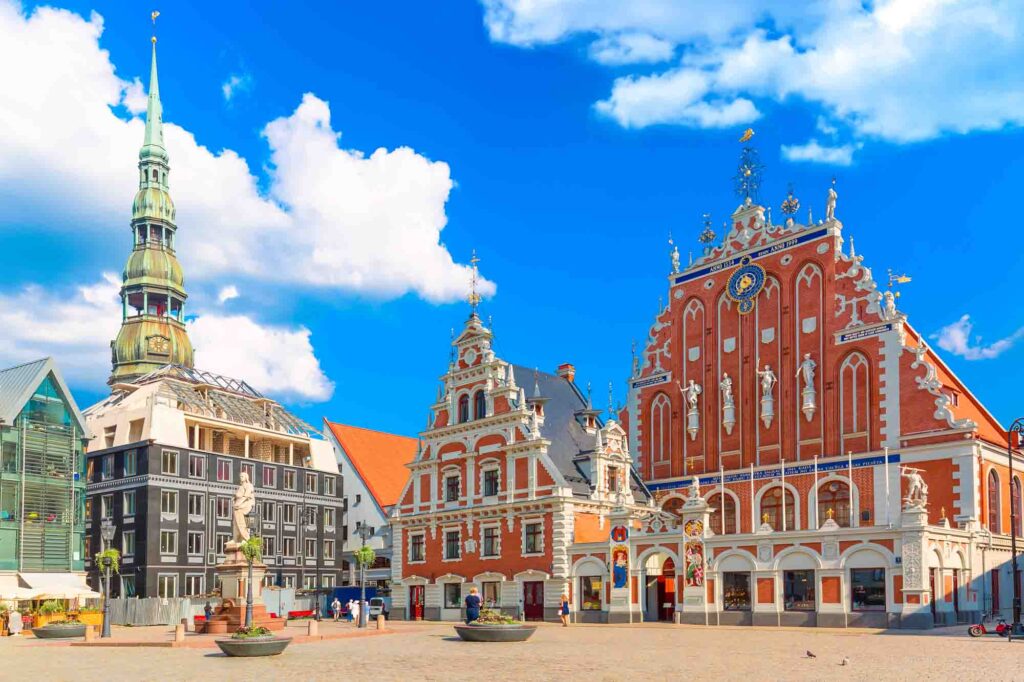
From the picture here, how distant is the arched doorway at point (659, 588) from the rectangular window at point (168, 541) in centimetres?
3554

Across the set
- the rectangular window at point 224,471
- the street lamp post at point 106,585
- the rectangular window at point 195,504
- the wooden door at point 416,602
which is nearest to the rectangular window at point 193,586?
the rectangular window at point 195,504

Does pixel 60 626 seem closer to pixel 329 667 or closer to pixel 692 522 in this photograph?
pixel 329 667

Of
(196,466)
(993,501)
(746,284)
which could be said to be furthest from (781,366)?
(196,466)

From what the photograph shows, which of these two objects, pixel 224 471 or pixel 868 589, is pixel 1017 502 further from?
pixel 224 471

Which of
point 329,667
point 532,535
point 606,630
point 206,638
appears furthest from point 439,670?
point 532,535

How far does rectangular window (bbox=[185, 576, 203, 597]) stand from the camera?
226 ft

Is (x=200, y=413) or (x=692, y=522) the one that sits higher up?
(x=200, y=413)

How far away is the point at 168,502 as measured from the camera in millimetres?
68938

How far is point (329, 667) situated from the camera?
960 inches

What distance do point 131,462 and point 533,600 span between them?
32.5 meters

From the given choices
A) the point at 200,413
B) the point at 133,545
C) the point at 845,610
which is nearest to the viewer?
the point at 845,610

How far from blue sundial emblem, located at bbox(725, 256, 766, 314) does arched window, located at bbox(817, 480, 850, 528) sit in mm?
9769

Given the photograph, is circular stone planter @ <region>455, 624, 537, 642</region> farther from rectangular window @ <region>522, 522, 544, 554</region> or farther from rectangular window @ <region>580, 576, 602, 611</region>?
rectangular window @ <region>522, 522, 544, 554</region>

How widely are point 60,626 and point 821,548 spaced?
30119 millimetres
